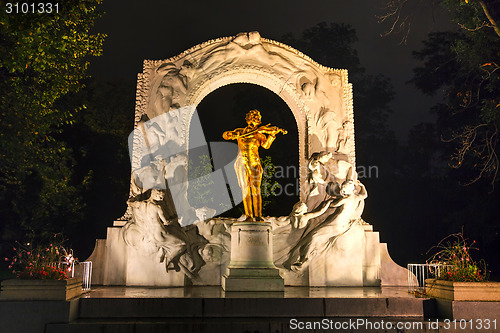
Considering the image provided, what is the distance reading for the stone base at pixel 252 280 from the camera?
8844 mm

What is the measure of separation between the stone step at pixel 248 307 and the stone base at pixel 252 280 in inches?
59.8

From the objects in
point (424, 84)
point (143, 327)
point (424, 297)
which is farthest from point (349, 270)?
point (424, 84)

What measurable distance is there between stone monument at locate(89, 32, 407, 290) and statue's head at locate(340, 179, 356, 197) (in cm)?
2

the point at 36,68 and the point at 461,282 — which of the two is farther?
the point at 36,68

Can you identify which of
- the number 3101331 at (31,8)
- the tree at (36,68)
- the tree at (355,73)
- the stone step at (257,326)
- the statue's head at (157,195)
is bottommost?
the stone step at (257,326)

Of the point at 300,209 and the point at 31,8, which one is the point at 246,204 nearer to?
the point at 300,209

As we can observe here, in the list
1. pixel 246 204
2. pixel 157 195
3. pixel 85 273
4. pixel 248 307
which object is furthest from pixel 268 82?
pixel 248 307

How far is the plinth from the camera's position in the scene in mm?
8867

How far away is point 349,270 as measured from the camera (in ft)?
35.9

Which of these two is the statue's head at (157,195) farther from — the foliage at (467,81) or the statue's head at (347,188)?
the foliage at (467,81)

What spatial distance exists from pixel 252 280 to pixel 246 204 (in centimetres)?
176

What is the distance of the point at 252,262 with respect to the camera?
30.1 feet

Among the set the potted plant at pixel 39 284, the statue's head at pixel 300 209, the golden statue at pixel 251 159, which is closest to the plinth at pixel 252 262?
the golden statue at pixel 251 159

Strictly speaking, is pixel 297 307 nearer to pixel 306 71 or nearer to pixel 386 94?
pixel 306 71
